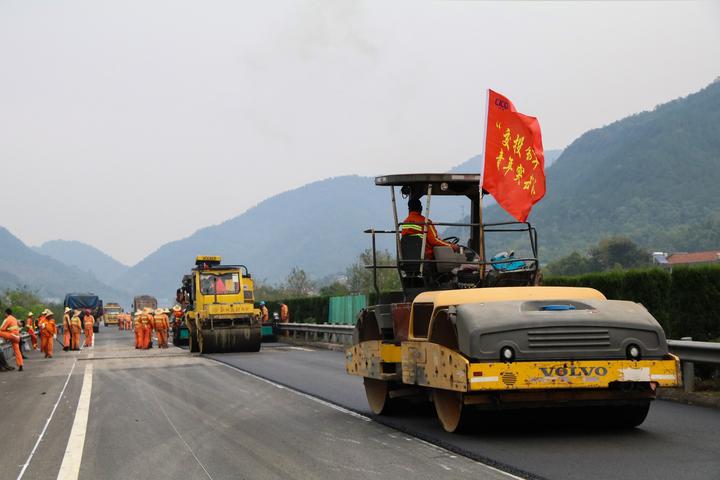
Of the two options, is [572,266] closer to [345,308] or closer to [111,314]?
[111,314]

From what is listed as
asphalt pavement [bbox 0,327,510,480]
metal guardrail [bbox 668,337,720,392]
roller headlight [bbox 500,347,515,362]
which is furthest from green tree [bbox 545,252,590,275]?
roller headlight [bbox 500,347,515,362]

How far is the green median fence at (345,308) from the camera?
118ft

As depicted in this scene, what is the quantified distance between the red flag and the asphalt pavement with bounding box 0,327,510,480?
2770mm

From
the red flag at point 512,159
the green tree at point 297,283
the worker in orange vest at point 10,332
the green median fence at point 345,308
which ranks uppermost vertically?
the green tree at point 297,283

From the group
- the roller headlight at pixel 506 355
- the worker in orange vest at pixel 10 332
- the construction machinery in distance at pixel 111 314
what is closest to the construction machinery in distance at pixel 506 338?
the roller headlight at pixel 506 355

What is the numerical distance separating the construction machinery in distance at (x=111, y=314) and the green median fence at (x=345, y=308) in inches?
2333

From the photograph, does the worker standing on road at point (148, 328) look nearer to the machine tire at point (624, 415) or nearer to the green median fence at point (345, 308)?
the green median fence at point (345, 308)

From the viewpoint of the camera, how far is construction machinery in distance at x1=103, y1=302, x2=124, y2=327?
9576cm

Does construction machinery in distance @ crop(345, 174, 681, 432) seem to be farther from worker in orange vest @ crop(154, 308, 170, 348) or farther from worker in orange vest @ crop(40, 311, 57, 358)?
worker in orange vest @ crop(154, 308, 170, 348)

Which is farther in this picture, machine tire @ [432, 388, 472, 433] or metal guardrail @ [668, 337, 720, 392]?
metal guardrail @ [668, 337, 720, 392]

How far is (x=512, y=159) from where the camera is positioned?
10898 mm

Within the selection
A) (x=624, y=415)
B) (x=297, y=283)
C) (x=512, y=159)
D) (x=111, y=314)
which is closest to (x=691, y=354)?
(x=624, y=415)

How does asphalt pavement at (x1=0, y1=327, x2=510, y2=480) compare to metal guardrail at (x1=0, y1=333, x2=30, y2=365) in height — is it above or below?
below

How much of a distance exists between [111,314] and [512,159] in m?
90.4
